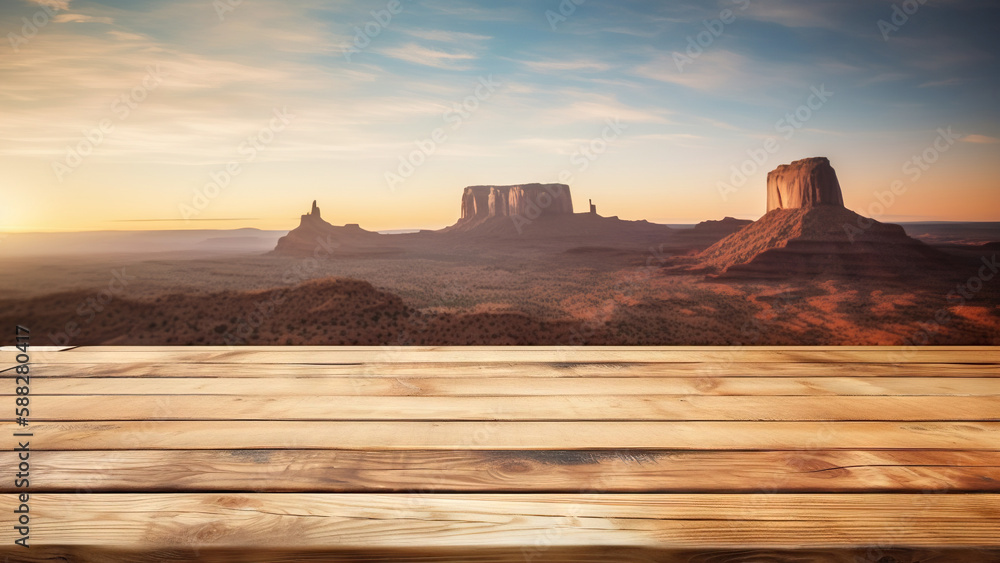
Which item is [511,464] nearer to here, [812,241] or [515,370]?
[515,370]

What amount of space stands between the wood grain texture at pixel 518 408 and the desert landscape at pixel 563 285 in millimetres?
5086

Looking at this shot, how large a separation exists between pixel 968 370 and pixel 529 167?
6.41 metres

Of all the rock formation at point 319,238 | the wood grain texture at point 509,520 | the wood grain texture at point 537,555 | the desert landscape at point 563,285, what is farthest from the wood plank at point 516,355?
the rock formation at point 319,238

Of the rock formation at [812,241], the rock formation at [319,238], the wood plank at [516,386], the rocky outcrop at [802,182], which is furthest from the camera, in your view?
the rock formation at [319,238]

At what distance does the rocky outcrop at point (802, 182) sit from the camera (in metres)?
6.61

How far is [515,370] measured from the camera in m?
1.55

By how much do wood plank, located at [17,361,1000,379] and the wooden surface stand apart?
0.04 ft

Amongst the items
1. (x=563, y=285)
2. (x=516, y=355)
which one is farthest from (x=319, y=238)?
(x=516, y=355)

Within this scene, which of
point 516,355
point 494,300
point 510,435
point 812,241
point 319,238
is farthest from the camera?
point 319,238

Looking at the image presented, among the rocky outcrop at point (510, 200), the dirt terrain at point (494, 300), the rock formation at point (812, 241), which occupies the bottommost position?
the dirt terrain at point (494, 300)

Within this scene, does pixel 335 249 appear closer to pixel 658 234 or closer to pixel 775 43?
pixel 658 234

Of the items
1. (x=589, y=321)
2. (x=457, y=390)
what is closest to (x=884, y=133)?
(x=589, y=321)

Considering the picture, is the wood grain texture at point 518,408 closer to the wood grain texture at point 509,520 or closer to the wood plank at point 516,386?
the wood plank at point 516,386

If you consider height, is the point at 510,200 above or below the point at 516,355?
above
